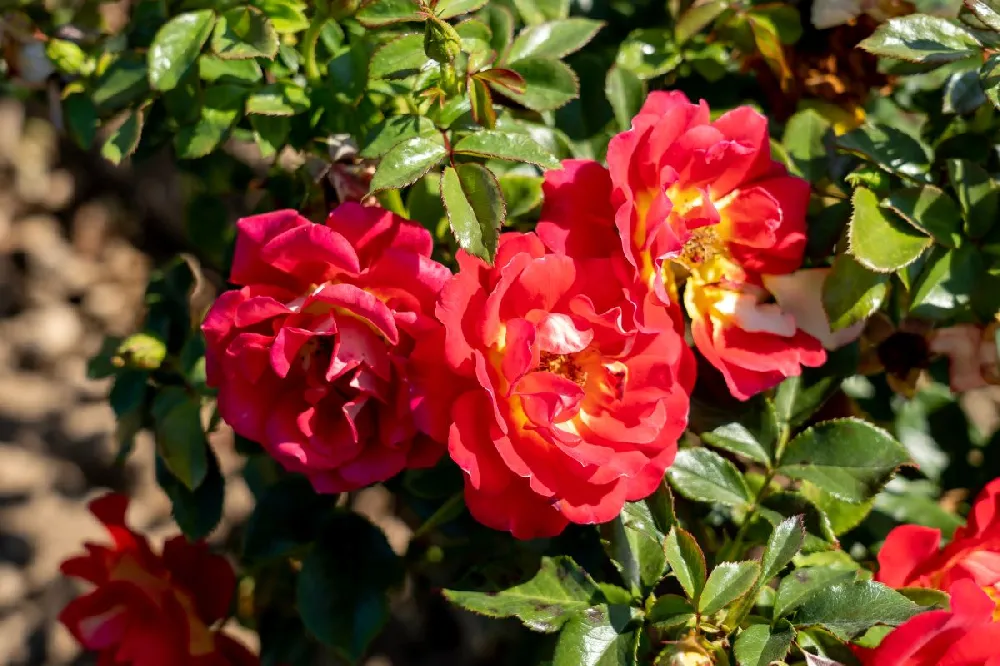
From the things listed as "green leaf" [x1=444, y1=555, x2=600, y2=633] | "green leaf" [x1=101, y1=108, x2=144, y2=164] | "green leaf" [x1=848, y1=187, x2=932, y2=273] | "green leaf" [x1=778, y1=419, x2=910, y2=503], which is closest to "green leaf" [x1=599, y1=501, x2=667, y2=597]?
"green leaf" [x1=444, y1=555, x2=600, y2=633]

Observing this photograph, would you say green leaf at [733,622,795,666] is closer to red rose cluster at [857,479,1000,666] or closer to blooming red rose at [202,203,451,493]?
red rose cluster at [857,479,1000,666]

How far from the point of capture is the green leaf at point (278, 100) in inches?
28.3

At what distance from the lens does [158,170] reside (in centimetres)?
191

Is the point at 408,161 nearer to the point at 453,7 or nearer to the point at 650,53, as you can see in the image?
the point at 453,7

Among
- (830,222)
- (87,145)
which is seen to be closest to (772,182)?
(830,222)

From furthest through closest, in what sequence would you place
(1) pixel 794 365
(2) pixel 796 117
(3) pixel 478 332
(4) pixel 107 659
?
(4) pixel 107 659 → (2) pixel 796 117 → (1) pixel 794 365 → (3) pixel 478 332

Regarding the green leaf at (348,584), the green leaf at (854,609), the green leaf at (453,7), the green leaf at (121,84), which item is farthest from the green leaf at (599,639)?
the green leaf at (121,84)

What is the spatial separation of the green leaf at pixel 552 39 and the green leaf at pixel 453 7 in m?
0.11

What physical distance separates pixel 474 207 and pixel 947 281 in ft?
1.28

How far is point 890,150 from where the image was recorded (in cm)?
77

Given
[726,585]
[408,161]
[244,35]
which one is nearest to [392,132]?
[408,161]

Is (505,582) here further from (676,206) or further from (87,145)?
(87,145)

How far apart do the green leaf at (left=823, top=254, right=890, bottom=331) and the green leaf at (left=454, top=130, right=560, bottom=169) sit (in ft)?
0.81

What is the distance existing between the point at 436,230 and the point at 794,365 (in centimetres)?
30
